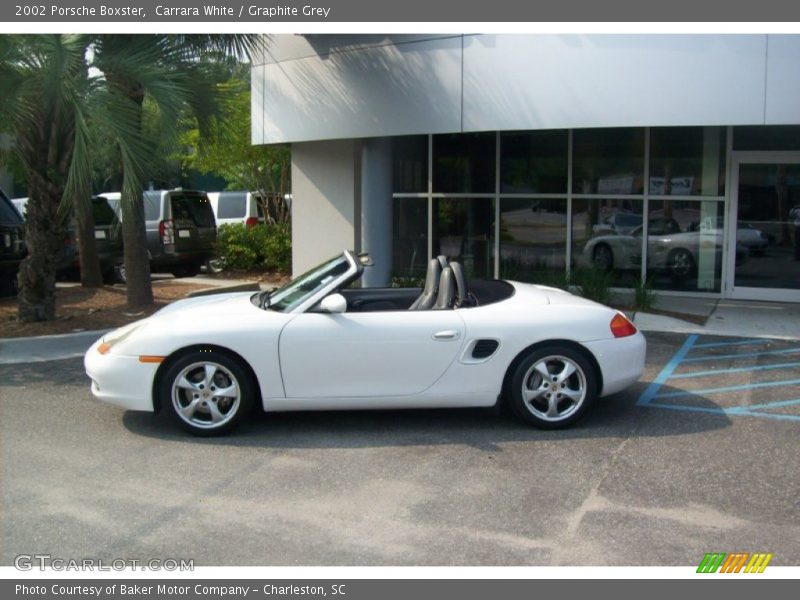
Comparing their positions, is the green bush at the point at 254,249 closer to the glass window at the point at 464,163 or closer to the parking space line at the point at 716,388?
the glass window at the point at 464,163

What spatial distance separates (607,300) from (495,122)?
2.98 metres

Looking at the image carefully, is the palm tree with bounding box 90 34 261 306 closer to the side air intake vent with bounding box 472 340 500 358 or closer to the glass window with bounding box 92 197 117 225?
the glass window with bounding box 92 197 117 225

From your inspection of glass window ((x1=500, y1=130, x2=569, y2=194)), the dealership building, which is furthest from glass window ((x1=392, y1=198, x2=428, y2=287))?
glass window ((x1=500, y1=130, x2=569, y2=194))

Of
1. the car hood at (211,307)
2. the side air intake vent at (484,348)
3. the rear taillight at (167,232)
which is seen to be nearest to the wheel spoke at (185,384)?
the car hood at (211,307)

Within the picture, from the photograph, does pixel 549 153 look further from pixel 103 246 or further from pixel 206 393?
pixel 206 393

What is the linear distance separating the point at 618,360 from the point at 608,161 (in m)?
8.30

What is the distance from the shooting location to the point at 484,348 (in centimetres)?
634

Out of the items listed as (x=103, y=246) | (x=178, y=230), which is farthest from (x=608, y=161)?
(x=103, y=246)

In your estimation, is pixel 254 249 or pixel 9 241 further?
pixel 254 249

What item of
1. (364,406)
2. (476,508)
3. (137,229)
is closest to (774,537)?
(476,508)

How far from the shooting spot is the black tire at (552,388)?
6355 mm

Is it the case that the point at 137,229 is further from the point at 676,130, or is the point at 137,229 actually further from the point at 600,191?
the point at 676,130

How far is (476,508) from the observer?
4.99 meters

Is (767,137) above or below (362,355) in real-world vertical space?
above
